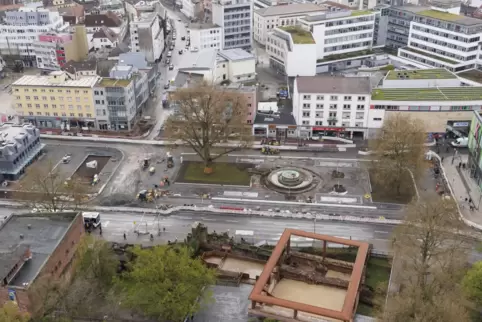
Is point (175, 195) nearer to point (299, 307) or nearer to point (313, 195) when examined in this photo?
point (313, 195)

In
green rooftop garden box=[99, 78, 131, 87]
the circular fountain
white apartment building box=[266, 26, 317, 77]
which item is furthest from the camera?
white apartment building box=[266, 26, 317, 77]

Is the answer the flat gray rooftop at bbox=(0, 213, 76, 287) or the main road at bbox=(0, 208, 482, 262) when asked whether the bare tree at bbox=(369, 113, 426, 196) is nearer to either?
the main road at bbox=(0, 208, 482, 262)

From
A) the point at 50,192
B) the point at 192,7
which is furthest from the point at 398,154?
the point at 192,7

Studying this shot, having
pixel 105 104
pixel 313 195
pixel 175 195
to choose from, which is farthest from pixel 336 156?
pixel 105 104

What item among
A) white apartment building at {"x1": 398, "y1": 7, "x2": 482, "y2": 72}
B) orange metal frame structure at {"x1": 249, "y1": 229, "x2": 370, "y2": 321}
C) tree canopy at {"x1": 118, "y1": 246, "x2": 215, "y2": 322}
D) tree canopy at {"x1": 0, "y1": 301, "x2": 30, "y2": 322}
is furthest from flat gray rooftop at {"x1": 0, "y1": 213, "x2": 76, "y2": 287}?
white apartment building at {"x1": 398, "y1": 7, "x2": 482, "y2": 72}

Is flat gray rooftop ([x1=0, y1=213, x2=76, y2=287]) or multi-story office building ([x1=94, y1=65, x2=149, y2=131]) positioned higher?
multi-story office building ([x1=94, y1=65, x2=149, y2=131])

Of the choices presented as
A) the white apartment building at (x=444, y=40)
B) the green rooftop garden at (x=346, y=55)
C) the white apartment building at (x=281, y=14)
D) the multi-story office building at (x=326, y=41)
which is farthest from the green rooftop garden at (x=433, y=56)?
the white apartment building at (x=281, y=14)
